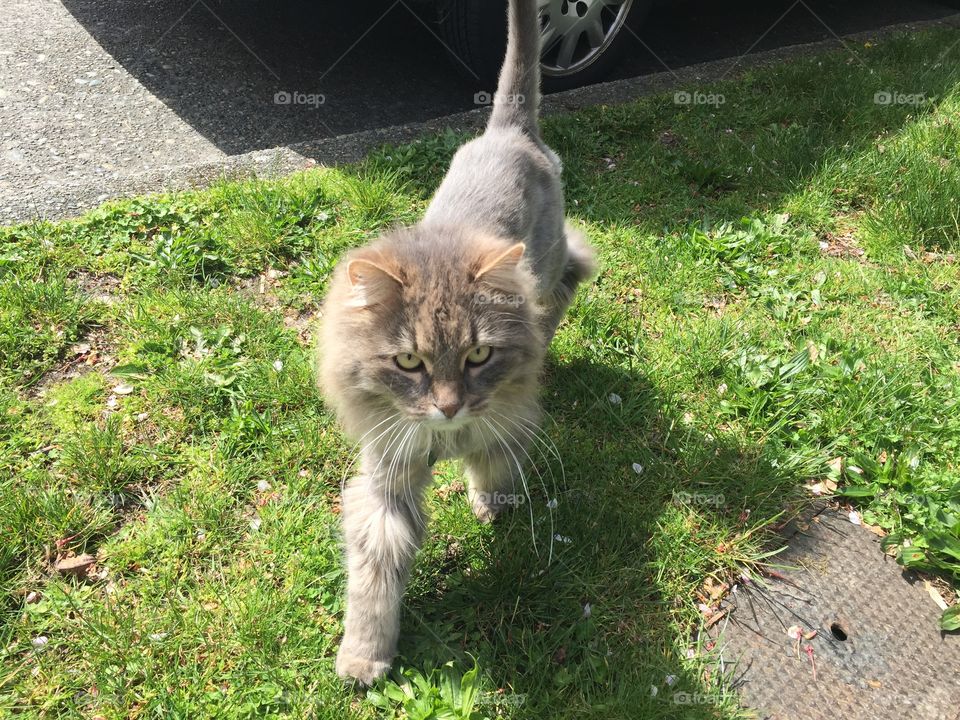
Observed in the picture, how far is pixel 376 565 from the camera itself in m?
2.32

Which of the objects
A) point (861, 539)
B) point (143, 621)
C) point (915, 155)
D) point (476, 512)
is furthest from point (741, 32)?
point (143, 621)

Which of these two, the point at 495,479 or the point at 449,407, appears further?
the point at 495,479

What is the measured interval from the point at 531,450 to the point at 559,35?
336 centimetres

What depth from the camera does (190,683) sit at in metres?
2.28

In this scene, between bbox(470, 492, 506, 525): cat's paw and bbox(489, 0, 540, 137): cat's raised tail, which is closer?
bbox(470, 492, 506, 525): cat's paw

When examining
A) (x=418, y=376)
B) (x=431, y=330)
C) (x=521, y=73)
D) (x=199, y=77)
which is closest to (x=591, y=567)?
(x=418, y=376)

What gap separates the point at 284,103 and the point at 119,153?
1196mm

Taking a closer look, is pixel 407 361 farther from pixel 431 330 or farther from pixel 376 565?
pixel 376 565

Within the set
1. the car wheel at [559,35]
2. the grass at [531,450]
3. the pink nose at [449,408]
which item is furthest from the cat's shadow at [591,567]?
the car wheel at [559,35]

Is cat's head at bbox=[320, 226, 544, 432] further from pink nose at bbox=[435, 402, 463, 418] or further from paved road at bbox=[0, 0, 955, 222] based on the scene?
paved road at bbox=[0, 0, 955, 222]

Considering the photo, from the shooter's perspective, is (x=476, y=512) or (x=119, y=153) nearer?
(x=476, y=512)

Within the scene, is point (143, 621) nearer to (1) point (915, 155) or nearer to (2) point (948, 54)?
(1) point (915, 155)

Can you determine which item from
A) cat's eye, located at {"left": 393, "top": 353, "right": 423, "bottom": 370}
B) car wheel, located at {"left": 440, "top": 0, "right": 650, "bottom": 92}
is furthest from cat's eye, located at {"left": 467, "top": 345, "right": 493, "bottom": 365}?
car wheel, located at {"left": 440, "top": 0, "right": 650, "bottom": 92}

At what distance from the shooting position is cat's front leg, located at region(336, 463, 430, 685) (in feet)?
7.53
